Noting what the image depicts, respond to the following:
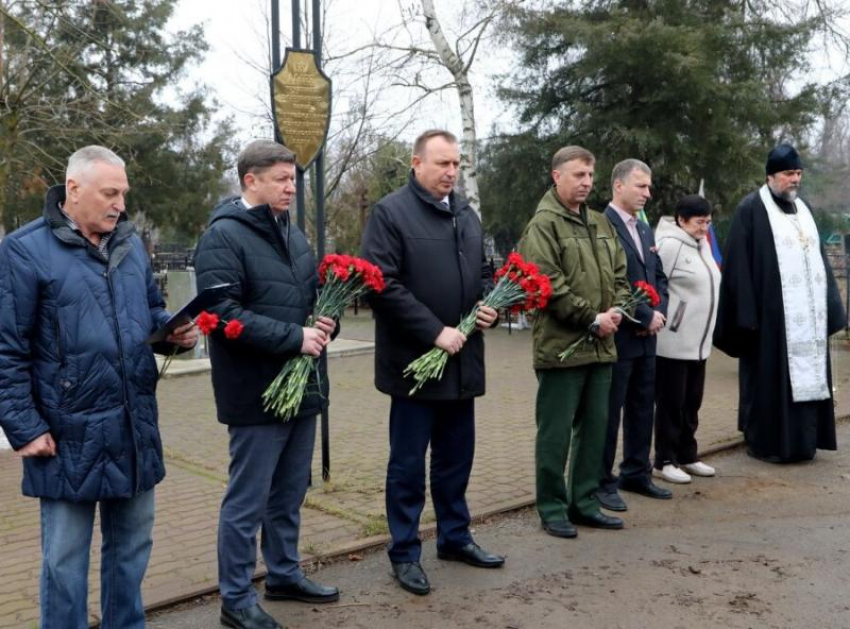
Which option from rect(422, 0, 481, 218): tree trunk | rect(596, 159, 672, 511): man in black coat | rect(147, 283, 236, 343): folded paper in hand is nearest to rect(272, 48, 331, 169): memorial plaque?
rect(596, 159, 672, 511): man in black coat

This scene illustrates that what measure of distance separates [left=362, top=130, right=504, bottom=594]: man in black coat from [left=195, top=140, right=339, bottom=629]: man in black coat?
503 millimetres

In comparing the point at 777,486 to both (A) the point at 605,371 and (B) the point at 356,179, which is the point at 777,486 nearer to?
(A) the point at 605,371

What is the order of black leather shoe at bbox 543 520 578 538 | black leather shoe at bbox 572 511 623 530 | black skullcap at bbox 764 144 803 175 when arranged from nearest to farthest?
1. black leather shoe at bbox 543 520 578 538
2. black leather shoe at bbox 572 511 623 530
3. black skullcap at bbox 764 144 803 175

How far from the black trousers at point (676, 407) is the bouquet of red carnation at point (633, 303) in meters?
0.73

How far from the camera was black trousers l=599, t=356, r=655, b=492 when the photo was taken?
5.48 metres

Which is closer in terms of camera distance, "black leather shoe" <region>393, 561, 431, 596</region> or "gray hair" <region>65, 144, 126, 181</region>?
"gray hair" <region>65, 144, 126, 181</region>

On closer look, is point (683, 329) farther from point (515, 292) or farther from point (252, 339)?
point (252, 339)

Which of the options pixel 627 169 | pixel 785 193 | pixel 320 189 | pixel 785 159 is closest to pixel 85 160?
pixel 320 189

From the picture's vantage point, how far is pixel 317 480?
6.26 m

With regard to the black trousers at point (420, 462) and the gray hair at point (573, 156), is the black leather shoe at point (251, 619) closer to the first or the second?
the black trousers at point (420, 462)

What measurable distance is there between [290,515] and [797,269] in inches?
190

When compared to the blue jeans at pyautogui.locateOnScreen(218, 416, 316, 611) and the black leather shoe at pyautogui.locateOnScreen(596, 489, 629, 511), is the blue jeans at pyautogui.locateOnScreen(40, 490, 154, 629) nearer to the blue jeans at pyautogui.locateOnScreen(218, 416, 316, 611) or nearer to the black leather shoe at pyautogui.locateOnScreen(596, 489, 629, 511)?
the blue jeans at pyautogui.locateOnScreen(218, 416, 316, 611)

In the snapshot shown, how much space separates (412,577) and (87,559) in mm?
1630

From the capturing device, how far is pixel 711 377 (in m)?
11.2
